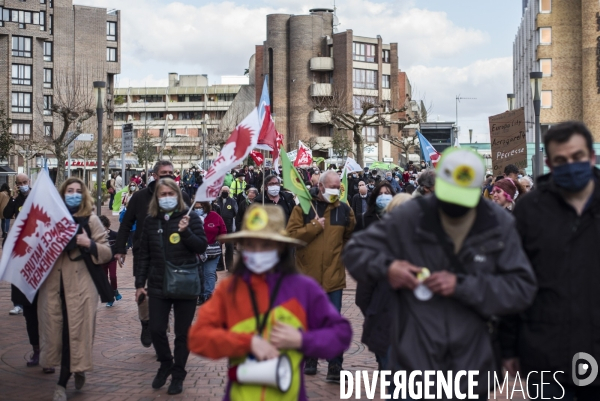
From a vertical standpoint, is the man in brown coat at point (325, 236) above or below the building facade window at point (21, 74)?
below

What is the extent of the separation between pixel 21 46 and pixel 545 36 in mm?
42024

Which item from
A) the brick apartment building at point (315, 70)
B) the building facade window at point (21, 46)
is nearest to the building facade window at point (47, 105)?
the building facade window at point (21, 46)

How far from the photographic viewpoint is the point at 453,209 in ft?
12.4

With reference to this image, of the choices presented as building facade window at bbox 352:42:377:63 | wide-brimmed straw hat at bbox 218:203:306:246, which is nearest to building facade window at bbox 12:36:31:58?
building facade window at bbox 352:42:377:63

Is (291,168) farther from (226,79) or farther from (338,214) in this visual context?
(226,79)

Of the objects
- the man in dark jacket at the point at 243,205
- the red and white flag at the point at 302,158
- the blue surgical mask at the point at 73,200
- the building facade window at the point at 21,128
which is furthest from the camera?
the building facade window at the point at 21,128

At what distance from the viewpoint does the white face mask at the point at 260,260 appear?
155 inches

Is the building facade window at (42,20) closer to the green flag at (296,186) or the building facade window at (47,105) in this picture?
the building facade window at (47,105)

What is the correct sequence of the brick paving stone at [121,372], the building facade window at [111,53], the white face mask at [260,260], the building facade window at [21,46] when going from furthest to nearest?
the building facade window at [111,53] < the building facade window at [21,46] < the brick paving stone at [121,372] < the white face mask at [260,260]

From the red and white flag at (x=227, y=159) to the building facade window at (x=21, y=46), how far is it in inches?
2629

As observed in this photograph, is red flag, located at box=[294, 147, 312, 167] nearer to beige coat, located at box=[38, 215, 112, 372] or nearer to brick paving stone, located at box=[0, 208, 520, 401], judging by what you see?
brick paving stone, located at box=[0, 208, 520, 401]

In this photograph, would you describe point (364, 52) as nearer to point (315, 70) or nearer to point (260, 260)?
point (315, 70)

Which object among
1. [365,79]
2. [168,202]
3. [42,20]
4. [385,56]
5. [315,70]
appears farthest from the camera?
[385,56]

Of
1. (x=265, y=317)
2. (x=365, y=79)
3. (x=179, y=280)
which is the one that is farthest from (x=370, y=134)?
(x=265, y=317)
